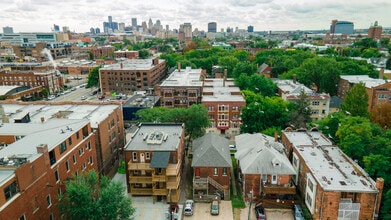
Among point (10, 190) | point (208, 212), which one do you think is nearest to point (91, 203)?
point (10, 190)

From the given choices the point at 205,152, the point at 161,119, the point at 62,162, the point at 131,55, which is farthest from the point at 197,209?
the point at 131,55

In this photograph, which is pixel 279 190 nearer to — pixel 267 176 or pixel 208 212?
pixel 267 176


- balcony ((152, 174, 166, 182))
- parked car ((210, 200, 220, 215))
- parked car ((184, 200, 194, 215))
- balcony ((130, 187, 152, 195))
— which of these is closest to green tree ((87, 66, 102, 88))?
balcony ((130, 187, 152, 195))

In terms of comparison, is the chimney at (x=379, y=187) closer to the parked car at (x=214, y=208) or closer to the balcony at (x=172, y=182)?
the parked car at (x=214, y=208)

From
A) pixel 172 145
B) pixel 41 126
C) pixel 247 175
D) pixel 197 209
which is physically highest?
pixel 41 126

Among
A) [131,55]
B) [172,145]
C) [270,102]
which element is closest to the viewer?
[172,145]

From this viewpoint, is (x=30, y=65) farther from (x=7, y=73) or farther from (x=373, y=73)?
(x=373, y=73)

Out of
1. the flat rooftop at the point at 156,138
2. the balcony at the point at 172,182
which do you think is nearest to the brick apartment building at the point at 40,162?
the flat rooftop at the point at 156,138
